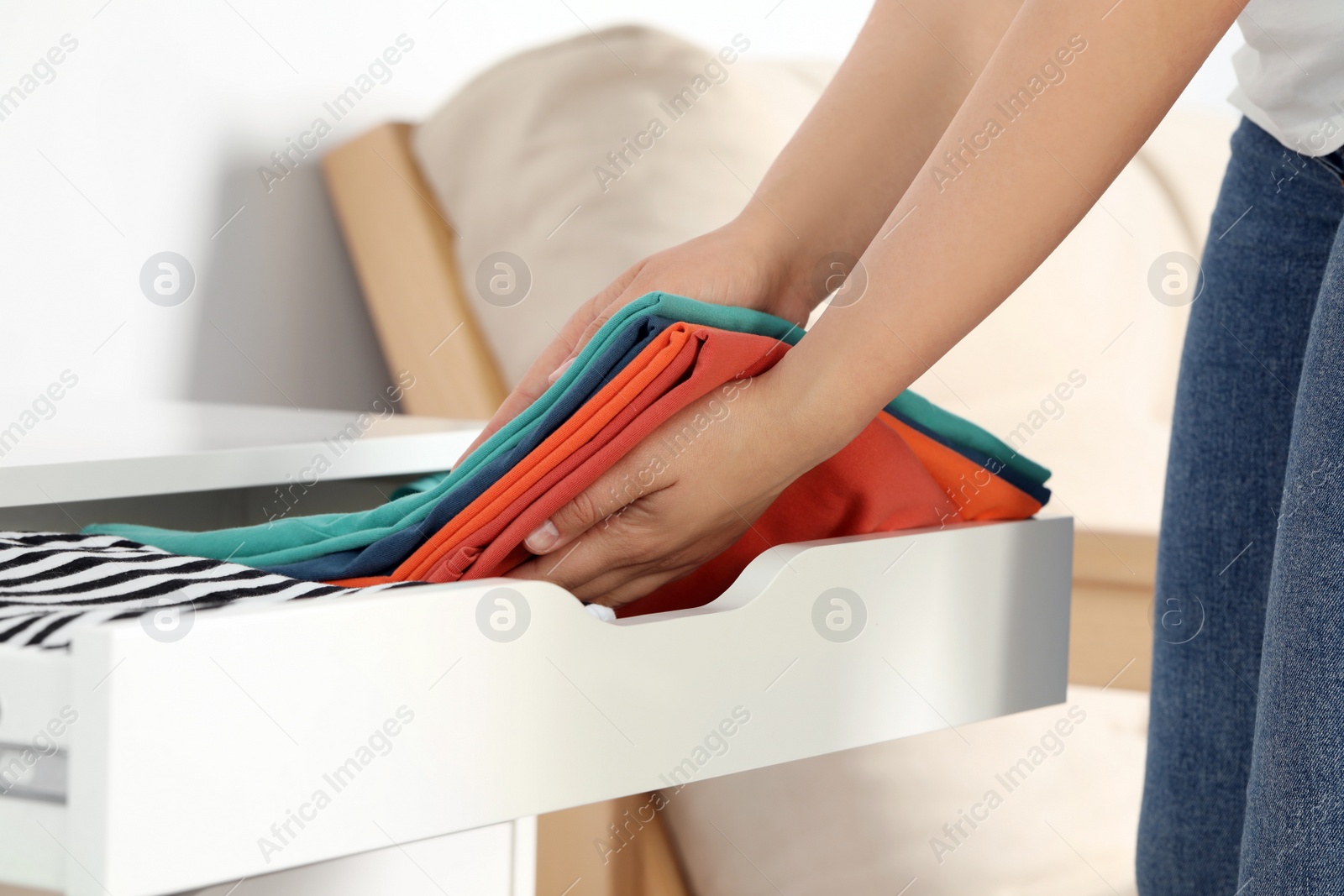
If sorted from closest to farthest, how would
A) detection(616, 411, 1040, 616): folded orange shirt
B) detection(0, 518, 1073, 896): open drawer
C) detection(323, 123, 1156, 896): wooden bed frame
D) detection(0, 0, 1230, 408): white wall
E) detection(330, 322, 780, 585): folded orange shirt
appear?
detection(0, 518, 1073, 896): open drawer → detection(330, 322, 780, 585): folded orange shirt → detection(616, 411, 1040, 616): folded orange shirt → detection(0, 0, 1230, 408): white wall → detection(323, 123, 1156, 896): wooden bed frame

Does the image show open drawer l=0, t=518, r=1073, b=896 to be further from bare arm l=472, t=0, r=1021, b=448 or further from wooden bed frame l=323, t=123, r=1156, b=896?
wooden bed frame l=323, t=123, r=1156, b=896

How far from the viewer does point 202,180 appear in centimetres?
114

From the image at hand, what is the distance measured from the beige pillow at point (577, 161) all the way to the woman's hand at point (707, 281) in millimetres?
548

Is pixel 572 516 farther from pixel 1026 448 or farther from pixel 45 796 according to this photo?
pixel 1026 448

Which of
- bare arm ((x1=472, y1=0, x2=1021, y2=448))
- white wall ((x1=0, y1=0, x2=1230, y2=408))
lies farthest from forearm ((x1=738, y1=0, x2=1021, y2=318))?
white wall ((x1=0, y1=0, x2=1230, y2=408))

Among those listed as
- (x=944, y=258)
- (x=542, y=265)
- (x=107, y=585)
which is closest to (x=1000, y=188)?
(x=944, y=258)

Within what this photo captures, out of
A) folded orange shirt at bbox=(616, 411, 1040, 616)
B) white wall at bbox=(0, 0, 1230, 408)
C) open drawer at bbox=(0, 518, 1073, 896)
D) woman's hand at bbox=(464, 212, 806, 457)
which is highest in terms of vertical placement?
white wall at bbox=(0, 0, 1230, 408)

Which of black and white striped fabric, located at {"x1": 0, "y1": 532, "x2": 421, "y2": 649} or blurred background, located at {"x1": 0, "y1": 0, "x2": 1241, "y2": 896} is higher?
blurred background, located at {"x1": 0, "y1": 0, "x2": 1241, "y2": 896}

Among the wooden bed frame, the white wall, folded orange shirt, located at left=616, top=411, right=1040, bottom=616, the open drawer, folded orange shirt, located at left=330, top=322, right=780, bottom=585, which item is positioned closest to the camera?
the open drawer

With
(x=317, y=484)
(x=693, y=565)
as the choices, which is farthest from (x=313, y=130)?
(x=693, y=565)

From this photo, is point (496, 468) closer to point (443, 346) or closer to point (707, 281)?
point (707, 281)

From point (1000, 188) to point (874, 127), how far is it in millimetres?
191

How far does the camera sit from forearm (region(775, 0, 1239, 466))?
1.39 feet

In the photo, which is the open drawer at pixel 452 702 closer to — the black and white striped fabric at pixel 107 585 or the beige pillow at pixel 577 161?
the black and white striped fabric at pixel 107 585
